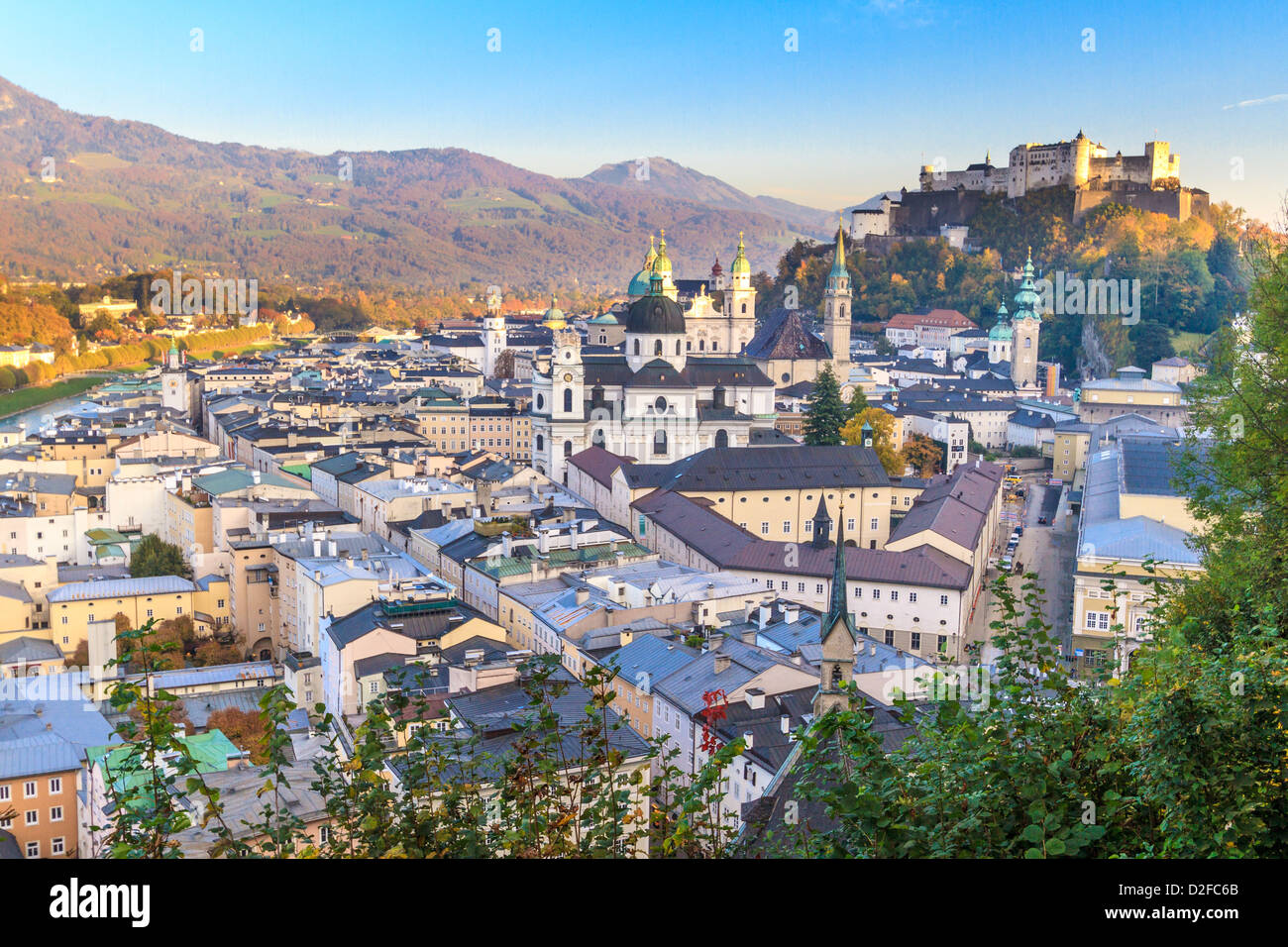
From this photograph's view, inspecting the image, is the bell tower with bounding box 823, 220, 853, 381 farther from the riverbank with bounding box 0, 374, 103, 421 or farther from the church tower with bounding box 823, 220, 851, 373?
the riverbank with bounding box 0, 374, 103, 421

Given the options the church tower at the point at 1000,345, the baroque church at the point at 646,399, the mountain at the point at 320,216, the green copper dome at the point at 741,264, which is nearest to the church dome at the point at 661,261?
the green copper dome at the point at 741,264

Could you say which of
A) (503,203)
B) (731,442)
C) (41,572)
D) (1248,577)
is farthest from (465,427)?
(503,203)

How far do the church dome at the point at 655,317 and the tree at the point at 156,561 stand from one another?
19668mm

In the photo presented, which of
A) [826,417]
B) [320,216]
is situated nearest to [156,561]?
[826,417]

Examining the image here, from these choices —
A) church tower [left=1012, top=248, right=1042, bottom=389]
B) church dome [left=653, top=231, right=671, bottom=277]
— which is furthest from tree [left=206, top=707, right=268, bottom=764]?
church tower [left=1012, top=248, right=1042, bottom=389]

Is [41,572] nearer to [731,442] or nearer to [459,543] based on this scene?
[459,543]

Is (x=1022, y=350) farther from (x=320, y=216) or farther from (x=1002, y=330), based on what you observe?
(x=320, y=216)

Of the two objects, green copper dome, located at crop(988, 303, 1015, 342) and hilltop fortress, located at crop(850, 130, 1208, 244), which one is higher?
hilltop fortress, located at crop(850, 130, 1208, 244)

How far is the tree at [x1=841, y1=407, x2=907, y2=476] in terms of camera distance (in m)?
45.0

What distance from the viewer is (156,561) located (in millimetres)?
33156

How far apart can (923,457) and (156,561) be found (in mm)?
29541

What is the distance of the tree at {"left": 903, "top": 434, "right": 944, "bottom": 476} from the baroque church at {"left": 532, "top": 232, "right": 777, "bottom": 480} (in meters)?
6.08

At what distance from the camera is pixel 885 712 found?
15.1 meters
